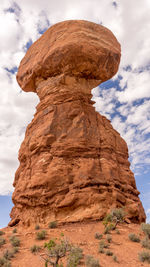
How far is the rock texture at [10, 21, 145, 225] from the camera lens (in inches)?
527

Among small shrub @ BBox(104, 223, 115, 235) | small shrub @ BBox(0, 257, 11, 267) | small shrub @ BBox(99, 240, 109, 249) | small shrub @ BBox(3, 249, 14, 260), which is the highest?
small shrub @ BBox(104, 223, 115, 235)

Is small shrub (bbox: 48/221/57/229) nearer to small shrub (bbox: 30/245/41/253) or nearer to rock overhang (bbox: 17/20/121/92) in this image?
small shrub (bbox: 30/245/41/253)

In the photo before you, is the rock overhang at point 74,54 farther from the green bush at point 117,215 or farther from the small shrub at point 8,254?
the small shrub at point 8,254

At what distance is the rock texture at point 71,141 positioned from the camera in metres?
13.4

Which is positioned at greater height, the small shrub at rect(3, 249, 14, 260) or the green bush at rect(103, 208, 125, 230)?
the green bush at rect(103, 208, 125, 230)

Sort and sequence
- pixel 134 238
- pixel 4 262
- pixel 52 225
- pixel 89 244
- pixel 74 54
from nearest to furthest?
pixel 4 262 → pixel 89 244 → pixel 134 238 → pixel 52 225 → pixel 74 54

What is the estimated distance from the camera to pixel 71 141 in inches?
599

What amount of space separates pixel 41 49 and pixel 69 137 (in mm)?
9819

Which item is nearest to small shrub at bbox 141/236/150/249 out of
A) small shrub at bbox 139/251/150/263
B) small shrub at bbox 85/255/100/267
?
small shrub at bbox 139/251/150/263

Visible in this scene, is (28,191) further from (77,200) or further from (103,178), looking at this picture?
(103,178)

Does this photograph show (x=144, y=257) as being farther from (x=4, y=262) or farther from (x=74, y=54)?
(x=74, y=54)

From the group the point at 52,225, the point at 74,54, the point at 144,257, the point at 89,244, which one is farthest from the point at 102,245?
the point at 74,54

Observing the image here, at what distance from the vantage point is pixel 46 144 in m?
15.1

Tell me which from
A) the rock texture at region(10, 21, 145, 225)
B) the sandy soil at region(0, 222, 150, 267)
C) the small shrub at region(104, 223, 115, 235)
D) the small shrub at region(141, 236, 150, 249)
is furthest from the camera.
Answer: the rock texture at region(10, 21, 145, 225)
